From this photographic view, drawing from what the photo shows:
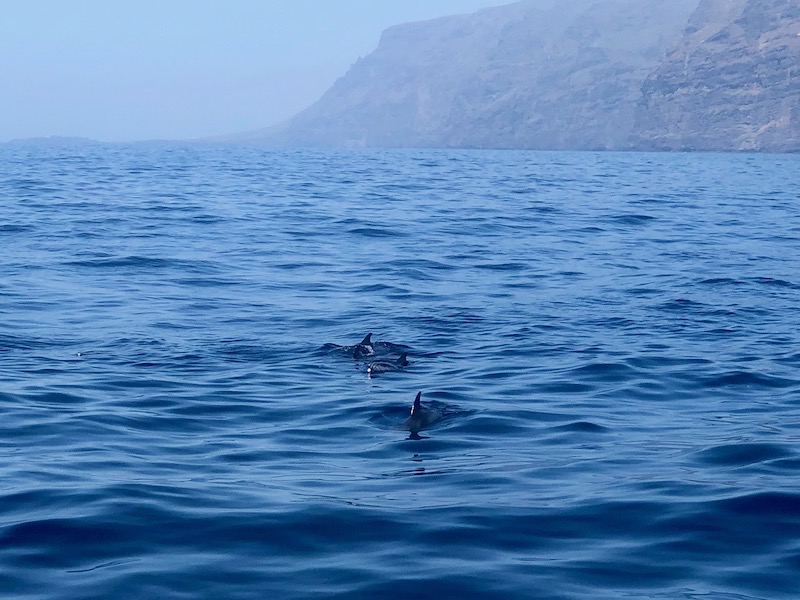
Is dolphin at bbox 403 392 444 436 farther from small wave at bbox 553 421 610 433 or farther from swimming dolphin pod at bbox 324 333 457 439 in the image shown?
small wave at bbox 553 421 610 433

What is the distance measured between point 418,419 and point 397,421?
0.37 metres

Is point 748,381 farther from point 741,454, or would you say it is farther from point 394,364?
point 394,364

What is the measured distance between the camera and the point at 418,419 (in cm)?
1014

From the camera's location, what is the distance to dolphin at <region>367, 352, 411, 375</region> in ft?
42.1

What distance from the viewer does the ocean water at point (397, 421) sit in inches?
251

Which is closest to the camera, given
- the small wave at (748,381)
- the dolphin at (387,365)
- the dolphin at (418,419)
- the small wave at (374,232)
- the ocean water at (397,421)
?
the ocean water at (397,421)

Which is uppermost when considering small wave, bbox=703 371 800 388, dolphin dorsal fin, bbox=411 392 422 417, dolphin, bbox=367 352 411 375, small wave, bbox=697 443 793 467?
dolphin dorsal fin, bbox=411 392 422 417

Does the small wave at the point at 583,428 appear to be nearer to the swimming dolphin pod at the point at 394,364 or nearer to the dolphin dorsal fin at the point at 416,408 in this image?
the swimming dolphin pod at the point at 394,364

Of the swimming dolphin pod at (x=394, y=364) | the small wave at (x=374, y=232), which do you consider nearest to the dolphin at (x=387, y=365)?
the swimming dolphin pod at (x=394, y=364)

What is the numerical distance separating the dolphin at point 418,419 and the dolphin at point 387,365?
248cm

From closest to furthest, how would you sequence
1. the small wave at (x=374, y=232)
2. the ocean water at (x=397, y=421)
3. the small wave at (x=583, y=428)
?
the ocean water at (x=397, y=421) < the small wave at (x=583, y=428) < the small wave at (x=374, y=232)

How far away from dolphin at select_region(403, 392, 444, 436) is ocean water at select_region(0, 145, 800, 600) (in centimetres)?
16

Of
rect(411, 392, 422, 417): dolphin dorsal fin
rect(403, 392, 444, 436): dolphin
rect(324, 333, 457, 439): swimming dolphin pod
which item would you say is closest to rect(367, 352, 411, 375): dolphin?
rect(324, 333, 457, 439): swimming dolphin pod

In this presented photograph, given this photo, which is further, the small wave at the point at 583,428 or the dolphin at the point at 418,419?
the small wave at the point at 583,428
